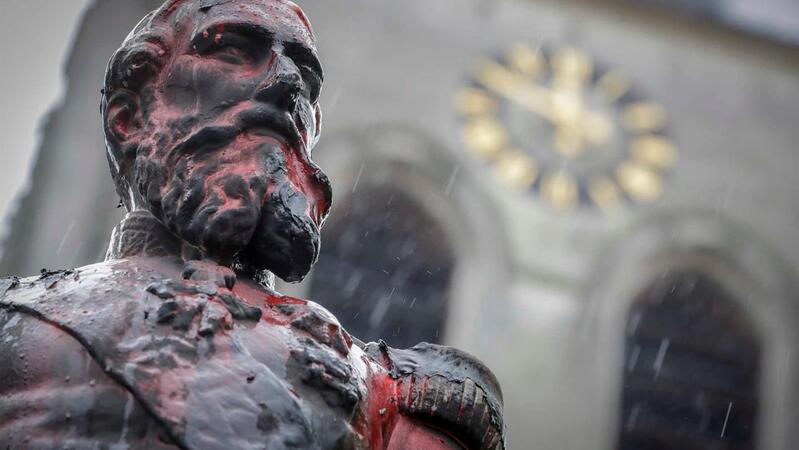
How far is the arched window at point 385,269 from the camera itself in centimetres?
820

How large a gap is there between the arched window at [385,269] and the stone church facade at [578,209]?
0.6 inches

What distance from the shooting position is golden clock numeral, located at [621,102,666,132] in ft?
33.0

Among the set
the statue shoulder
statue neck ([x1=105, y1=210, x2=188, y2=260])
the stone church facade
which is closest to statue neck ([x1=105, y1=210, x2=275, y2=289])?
statue neck ([x1=105, y1=210, x2=188, y2=260])

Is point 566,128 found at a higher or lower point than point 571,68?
lower

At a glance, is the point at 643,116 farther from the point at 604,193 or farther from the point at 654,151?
the point at 604,193

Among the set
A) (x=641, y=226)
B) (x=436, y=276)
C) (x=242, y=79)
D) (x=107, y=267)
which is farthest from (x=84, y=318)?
(x=641, y=226)

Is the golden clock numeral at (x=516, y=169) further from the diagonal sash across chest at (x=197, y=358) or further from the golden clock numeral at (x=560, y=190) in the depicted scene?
the diagonal sash across chest at (x=197, y=358)

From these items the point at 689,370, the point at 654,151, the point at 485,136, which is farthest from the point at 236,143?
the point at 654,151

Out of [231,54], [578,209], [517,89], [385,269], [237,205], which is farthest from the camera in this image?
[517,89]

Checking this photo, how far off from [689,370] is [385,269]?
2.14 metres

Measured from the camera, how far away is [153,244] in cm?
129

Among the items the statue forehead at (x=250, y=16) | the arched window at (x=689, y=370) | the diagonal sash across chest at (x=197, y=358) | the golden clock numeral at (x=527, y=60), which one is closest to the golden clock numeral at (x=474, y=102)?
the golden clock numeral at (x=527, y=60)

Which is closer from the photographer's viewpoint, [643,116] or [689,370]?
[689,370]

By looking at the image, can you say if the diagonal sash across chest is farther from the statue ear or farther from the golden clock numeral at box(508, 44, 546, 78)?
the golden clock numeral at box(508, 44, 546, 78)
